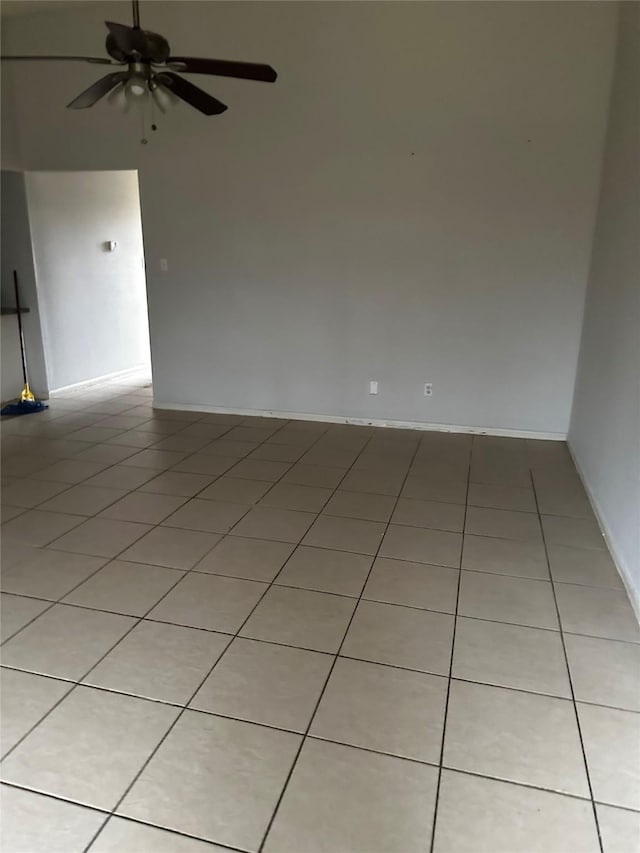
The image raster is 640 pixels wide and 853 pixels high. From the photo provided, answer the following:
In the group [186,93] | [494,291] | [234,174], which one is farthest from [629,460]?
[234,174]

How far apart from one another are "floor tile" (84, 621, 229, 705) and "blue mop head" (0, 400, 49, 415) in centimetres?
360

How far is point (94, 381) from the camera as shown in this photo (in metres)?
6.27

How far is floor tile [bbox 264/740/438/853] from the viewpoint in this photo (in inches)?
55.8

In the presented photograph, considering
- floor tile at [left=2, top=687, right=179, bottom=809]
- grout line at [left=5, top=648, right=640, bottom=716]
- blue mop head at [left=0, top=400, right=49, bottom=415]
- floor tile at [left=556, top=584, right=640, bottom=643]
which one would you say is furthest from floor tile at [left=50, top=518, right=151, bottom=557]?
blue mop head at [left=0, top=400, right=49, bottom=415]

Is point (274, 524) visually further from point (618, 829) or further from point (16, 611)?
point (618, 829)

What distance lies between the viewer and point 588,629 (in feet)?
7.27

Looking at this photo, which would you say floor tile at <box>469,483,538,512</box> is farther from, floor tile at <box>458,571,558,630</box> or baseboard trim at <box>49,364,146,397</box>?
baseboard trim at <box>49,364,146,397</box>

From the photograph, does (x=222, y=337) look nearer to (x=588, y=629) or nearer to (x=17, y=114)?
(x=17, y=114)

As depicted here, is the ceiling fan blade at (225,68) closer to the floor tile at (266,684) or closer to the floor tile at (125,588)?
the floor tile at (125,588)

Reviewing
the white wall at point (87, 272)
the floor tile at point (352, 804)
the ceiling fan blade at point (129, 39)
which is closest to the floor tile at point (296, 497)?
the floor tile at point (352, 804)

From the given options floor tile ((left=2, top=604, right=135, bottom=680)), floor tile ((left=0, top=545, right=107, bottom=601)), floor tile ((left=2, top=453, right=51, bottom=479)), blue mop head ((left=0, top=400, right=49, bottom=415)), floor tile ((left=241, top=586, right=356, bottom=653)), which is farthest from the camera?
blue mop head ((left=0, top=400, right=49, bottom=415))

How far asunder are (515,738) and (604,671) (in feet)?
1.59

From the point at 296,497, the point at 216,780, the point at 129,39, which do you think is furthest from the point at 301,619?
the point at 129,39

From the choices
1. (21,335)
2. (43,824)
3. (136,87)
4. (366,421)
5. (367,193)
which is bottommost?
(43,824)
